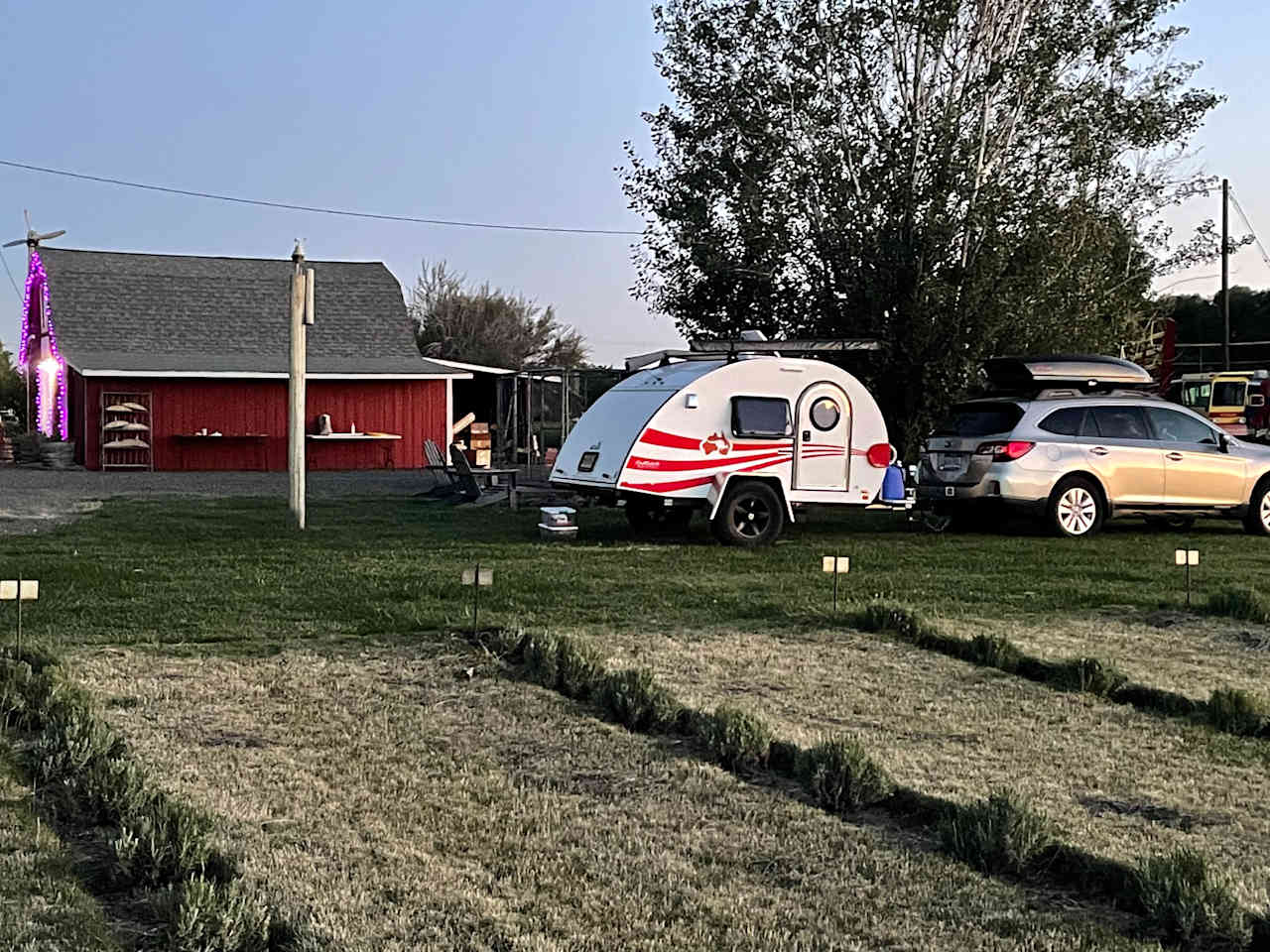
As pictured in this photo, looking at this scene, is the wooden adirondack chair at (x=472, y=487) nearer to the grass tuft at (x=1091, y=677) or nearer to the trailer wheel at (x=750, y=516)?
the trailer wheel at (x=750, y=516)

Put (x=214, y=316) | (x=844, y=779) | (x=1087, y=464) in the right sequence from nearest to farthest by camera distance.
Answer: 1. (x=844, y=779)
2. (x=1087, y=464)
3. (x=214, y=316)

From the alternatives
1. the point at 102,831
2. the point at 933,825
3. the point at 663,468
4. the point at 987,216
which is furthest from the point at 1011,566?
the point at 987,216

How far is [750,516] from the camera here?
51.4ft

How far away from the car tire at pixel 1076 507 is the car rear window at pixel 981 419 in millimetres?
837

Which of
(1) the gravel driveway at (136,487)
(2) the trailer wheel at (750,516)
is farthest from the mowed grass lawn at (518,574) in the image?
(1) the gravel driveway at (136,487)

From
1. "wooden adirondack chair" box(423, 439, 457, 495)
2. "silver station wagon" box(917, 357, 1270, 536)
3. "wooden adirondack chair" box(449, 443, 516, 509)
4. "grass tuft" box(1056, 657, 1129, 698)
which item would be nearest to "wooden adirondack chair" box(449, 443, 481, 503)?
"wooden adirondack chair" box(449, 443, 516, 509)

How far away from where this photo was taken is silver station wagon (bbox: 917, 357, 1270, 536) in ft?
53.1

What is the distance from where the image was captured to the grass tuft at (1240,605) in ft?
35.3

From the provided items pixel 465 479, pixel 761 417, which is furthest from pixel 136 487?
pixel 761 417

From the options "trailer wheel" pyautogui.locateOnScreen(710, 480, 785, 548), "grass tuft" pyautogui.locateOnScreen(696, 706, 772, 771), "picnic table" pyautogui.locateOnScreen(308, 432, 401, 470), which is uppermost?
"picnic table" pyautogui.locateOnScreen(308, 432, 401, 470)

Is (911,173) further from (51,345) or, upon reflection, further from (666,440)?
(51,345)

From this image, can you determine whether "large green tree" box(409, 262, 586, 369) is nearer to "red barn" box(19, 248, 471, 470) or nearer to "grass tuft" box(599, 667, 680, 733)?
"red barn" box(19, 248, 471, 470)

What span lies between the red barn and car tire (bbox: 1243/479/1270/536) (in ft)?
65.1

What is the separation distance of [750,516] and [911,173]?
11443 mm
